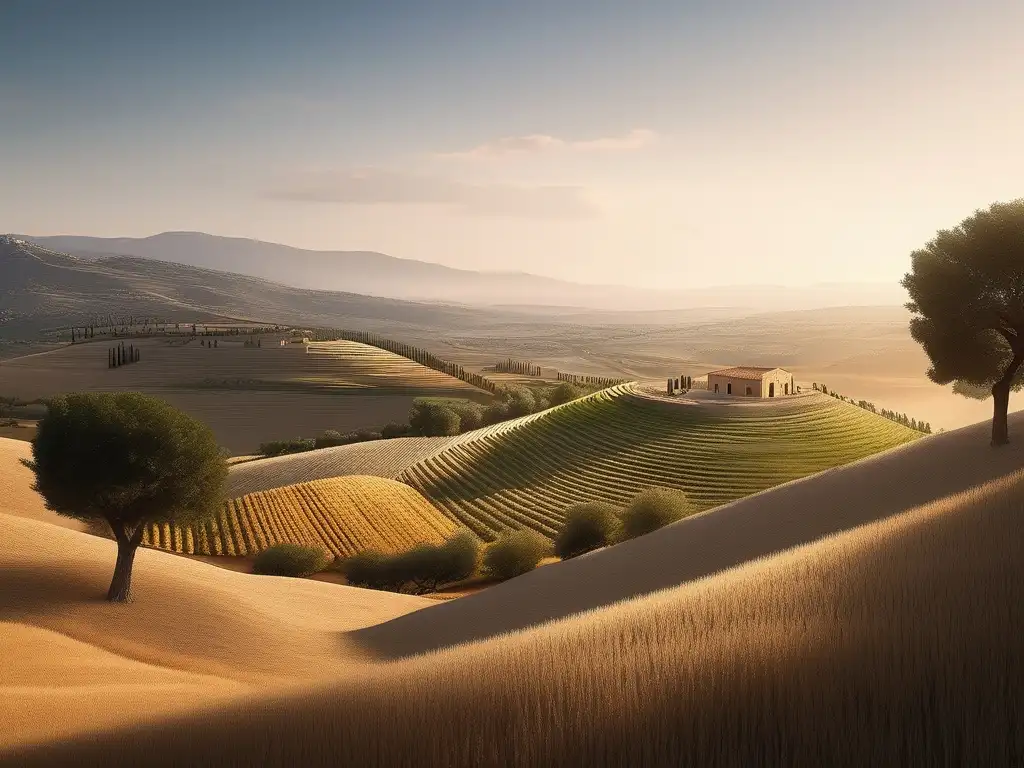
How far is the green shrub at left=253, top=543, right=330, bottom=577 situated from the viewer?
4025 cm

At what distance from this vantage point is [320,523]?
169ft

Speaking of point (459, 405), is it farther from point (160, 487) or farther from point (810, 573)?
point (810, 573)

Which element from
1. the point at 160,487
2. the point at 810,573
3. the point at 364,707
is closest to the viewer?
the point at 364,707

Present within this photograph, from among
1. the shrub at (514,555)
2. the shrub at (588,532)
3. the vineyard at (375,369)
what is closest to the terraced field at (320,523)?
the shrub at (514,555)

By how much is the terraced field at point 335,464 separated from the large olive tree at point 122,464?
39804 millimetres

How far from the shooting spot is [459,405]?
97875mm

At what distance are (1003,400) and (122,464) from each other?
1232 inches

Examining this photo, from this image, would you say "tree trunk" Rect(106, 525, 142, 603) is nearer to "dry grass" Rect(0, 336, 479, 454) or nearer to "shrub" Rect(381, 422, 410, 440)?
"shrub" Rect(381, 422, 410, 440)

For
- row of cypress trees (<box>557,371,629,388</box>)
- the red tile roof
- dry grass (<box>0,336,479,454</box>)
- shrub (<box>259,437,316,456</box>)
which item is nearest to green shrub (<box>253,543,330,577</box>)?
shrub (<box>259,437,316,456</box>)

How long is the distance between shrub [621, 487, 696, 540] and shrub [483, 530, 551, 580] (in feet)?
17.2

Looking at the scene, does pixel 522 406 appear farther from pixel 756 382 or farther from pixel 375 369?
pixel 375 369

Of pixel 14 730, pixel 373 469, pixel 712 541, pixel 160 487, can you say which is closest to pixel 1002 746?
pixel 14 730

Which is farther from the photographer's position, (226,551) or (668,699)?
(226,551)

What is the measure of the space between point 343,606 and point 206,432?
32.1ft
